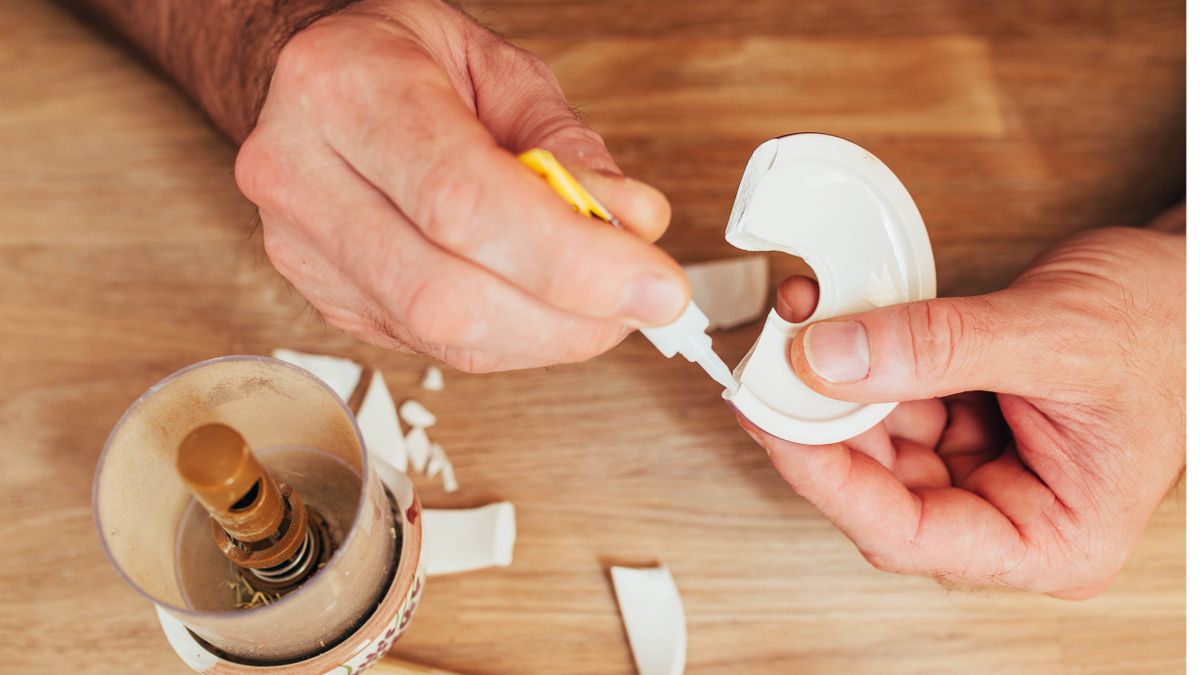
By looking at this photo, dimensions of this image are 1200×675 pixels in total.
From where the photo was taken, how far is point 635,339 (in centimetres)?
87

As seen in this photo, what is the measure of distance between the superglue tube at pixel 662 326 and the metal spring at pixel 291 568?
0.27 meters

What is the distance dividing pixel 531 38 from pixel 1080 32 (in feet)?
2.15

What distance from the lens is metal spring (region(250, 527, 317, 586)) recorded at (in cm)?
56

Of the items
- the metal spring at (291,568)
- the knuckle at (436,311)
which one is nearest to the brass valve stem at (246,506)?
the metal spring at (291,568)

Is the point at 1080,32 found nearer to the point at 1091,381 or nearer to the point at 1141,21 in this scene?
the point at 1141,21

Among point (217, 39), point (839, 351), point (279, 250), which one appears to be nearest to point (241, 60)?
point (217, 39)

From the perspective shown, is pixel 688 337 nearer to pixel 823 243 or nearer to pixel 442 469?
pixel 823 243

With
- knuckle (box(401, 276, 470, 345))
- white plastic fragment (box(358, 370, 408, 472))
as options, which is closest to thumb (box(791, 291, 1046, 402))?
knuckle (box(401, 276, 470, 345))

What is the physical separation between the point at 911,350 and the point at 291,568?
461 millimetres

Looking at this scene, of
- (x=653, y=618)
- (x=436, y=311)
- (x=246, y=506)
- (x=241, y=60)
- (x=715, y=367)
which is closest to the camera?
(x=246, y=506)

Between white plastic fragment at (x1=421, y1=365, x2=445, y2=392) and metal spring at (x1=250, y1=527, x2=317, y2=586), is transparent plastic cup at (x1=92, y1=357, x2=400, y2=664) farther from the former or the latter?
white plastic fragment at (x1=421, y1=365, x2=445, y2=392)

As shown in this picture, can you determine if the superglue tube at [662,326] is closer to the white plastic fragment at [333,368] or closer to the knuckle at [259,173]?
the knuckle at [259,173]

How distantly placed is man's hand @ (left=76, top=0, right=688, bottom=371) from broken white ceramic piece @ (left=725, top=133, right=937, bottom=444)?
13 cm

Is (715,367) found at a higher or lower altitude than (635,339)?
higher
